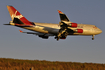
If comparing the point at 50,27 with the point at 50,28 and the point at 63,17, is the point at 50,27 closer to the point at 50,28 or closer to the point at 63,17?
the point at 50,28

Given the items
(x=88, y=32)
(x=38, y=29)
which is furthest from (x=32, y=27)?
(x=88, y=32)

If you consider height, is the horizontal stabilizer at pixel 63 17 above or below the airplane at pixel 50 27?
above

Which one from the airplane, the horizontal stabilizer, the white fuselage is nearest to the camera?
the horizontal stabilizer

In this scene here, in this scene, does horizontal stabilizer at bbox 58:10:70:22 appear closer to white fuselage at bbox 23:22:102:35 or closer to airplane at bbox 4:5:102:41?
airplane at bbox 4:5:102:41

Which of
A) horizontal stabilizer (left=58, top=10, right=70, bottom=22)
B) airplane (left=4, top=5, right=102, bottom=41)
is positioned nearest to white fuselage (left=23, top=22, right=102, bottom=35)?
airplane (left=4, top=5, right=102, bottom=41)

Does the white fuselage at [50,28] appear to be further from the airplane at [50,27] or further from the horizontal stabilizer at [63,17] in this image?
the horizontal stabilizer at [63,17]

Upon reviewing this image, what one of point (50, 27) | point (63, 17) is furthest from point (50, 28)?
point (63, 17)

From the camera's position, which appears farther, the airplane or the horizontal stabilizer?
the airplane

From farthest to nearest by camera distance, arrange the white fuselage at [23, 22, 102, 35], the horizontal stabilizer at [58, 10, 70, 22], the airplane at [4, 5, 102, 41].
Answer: the white fuselage at [23, 22, 102, 35] < the airplane at [4, 5, 102, 41] < the horizontal stabilizer at [58, 10, 70, 22]

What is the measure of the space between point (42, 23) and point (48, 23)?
60.2 inches

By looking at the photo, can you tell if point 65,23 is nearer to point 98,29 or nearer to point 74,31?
point 74,31

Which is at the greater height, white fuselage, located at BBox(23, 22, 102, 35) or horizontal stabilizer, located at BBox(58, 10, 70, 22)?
horizontal stabilizer, located at BBox(58, 10, 70, 22)

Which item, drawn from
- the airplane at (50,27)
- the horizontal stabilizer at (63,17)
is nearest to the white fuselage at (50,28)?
the airplane at (50,27)

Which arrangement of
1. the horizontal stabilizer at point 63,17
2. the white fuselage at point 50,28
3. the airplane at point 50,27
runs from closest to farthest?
1. the horizontal stabilizer at point 63,17
2. the airplane at point 50,27
3. the white fuselage at point 50,28
